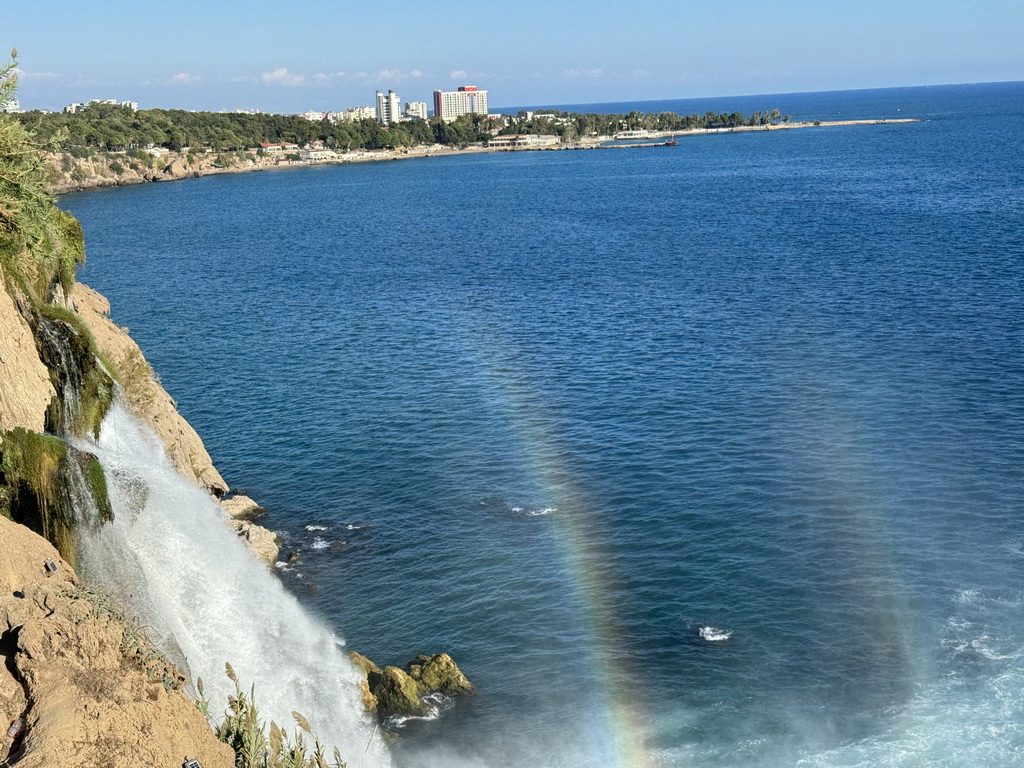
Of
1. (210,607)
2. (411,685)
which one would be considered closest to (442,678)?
(411,685)

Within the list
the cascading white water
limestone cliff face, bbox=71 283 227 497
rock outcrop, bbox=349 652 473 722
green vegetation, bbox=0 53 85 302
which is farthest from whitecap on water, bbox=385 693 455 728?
green vegetation, bbox=0 53 85 302

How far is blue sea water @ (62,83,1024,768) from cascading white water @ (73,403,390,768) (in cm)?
220

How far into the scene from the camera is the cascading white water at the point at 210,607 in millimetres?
27828

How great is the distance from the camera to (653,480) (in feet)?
156

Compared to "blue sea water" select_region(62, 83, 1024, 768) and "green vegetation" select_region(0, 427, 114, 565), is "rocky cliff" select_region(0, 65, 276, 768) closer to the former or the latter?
"green vegetation" select_region(0, 427, 114, 565)

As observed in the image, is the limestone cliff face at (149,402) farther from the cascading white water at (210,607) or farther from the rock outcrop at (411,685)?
the rock outcrop at (411,685)

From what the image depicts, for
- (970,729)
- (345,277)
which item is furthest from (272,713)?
(345,277)

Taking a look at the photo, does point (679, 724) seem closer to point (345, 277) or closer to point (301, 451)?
point (301, 451)

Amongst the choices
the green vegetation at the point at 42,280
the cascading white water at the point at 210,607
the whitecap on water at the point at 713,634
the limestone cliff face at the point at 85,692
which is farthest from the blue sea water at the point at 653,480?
the limestone cliff face at the point at 85,692

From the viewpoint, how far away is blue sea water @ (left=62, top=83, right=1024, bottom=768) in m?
32.0

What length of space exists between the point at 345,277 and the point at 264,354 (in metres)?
31.9

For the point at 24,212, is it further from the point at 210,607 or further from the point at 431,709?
the point at 431,709

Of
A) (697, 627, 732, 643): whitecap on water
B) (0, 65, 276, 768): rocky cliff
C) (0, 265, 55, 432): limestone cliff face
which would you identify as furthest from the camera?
(697, 627, 732, 643): whitecap on water

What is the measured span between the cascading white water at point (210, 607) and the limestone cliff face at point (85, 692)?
5766 millimetres
